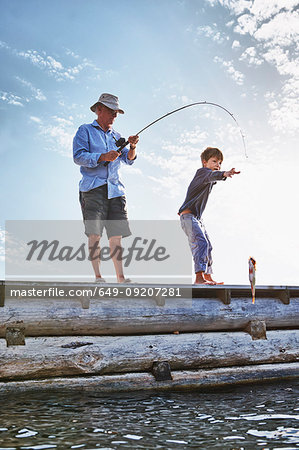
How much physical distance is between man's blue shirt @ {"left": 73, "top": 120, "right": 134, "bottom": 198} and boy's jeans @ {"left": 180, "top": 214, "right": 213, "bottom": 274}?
1.30 meters

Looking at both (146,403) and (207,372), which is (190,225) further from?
(146,403)

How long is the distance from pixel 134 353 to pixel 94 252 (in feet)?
4.85

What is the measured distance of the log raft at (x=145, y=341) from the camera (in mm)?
4750

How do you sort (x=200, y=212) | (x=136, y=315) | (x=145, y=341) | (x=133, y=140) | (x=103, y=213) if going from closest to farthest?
(x=145, y=341) → (x=136, y=315) → (x=103, y=213) → (x=133, y=140) → (x=200, y=212)

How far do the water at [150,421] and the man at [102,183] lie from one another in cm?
182

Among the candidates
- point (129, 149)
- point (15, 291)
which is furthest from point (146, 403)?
point (129, 149)

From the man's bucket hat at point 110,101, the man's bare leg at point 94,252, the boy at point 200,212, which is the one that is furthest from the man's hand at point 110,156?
the boy at point 200,212

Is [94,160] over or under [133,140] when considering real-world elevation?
under

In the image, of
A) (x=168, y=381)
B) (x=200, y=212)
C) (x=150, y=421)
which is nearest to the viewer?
(x=150, y=421)

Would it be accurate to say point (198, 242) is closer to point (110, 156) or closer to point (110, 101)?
point (110, 156)

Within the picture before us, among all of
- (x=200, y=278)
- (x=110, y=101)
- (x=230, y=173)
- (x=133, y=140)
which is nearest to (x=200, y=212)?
(x=230, y=173)

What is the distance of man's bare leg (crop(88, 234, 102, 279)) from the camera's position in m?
5.56

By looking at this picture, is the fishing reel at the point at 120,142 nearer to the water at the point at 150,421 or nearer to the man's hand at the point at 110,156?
the man's hand at the point at 110,156

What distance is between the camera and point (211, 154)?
6.95m
